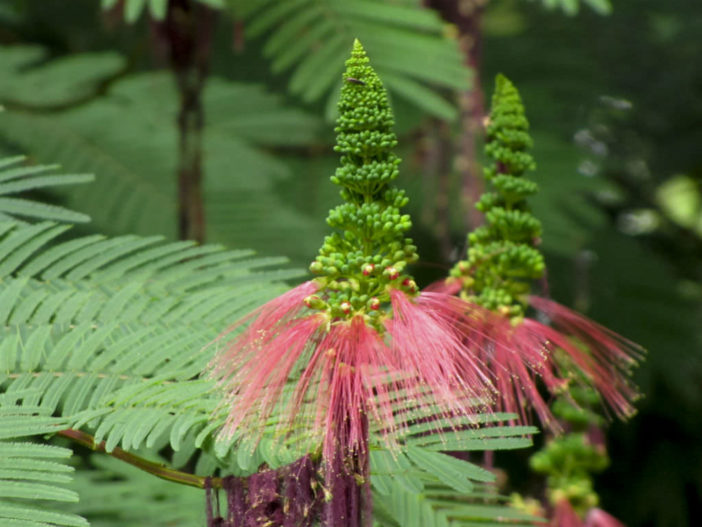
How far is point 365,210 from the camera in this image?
72 centimetres

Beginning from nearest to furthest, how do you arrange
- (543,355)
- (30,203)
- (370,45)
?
(543,355) < (30,203) < (370,45)

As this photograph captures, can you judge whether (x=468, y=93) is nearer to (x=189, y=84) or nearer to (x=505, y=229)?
(x=189, y=84)

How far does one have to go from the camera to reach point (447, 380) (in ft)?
2.29

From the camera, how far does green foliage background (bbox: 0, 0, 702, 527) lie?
1890mm

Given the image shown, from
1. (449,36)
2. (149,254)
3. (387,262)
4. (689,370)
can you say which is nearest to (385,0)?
(449,36)

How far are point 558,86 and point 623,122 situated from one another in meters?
0.35

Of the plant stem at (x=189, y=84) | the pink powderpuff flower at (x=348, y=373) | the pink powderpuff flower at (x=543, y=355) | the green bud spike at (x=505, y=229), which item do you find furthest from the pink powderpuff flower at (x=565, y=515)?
the plant stem at (x=189, y=84)

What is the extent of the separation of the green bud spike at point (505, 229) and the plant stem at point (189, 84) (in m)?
0.88

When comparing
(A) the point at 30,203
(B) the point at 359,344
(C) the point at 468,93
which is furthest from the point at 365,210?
(C) the point at 468,93

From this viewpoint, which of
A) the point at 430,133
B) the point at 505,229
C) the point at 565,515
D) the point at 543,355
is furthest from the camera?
the point at 430,133

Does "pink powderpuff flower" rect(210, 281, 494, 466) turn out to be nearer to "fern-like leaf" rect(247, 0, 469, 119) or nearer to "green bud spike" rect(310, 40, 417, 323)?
"green bud spike" rect(310, 40, 417, 323)

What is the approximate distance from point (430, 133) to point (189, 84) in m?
0.80

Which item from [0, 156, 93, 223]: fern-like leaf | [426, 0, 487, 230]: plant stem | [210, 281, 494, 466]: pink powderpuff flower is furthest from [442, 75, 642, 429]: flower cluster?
[426, 0, 487, 230]: plant stem

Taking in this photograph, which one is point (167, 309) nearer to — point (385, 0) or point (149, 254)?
point (149, 254)
